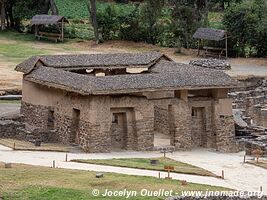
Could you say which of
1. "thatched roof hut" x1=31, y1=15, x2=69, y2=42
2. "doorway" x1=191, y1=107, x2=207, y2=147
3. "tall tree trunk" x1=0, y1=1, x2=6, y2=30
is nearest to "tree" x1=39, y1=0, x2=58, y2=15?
"tall tree trunk" x1=0, y1=1, x2=6, y2=30

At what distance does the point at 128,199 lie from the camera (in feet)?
97.8

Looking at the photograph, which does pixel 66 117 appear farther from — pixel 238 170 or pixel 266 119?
pixel 266 119

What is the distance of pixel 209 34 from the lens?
79000 millimetres

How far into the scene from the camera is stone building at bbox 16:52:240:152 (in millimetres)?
43938

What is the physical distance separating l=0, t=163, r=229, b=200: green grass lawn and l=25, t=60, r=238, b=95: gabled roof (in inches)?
348

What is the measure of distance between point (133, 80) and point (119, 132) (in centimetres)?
260

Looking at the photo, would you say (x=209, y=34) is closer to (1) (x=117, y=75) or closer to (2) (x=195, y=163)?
(1) (x=117, y=75)

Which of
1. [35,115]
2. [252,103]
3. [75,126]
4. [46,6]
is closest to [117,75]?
[75,126]

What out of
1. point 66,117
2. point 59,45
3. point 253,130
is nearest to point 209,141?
point 253,130

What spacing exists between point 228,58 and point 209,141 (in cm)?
3181

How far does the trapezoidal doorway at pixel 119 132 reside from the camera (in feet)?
148

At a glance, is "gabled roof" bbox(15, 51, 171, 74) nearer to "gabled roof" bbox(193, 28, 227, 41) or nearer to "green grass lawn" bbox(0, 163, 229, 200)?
"green grass lawn" bbox(0, 163, 229, 200)

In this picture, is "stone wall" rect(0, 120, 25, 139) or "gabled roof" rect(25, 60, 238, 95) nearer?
"gabled roof" rect(25, 60, 238, 95)

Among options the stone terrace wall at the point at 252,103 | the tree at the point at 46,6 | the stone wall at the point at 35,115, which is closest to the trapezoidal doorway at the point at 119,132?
the stone wall at the point at 35,115
